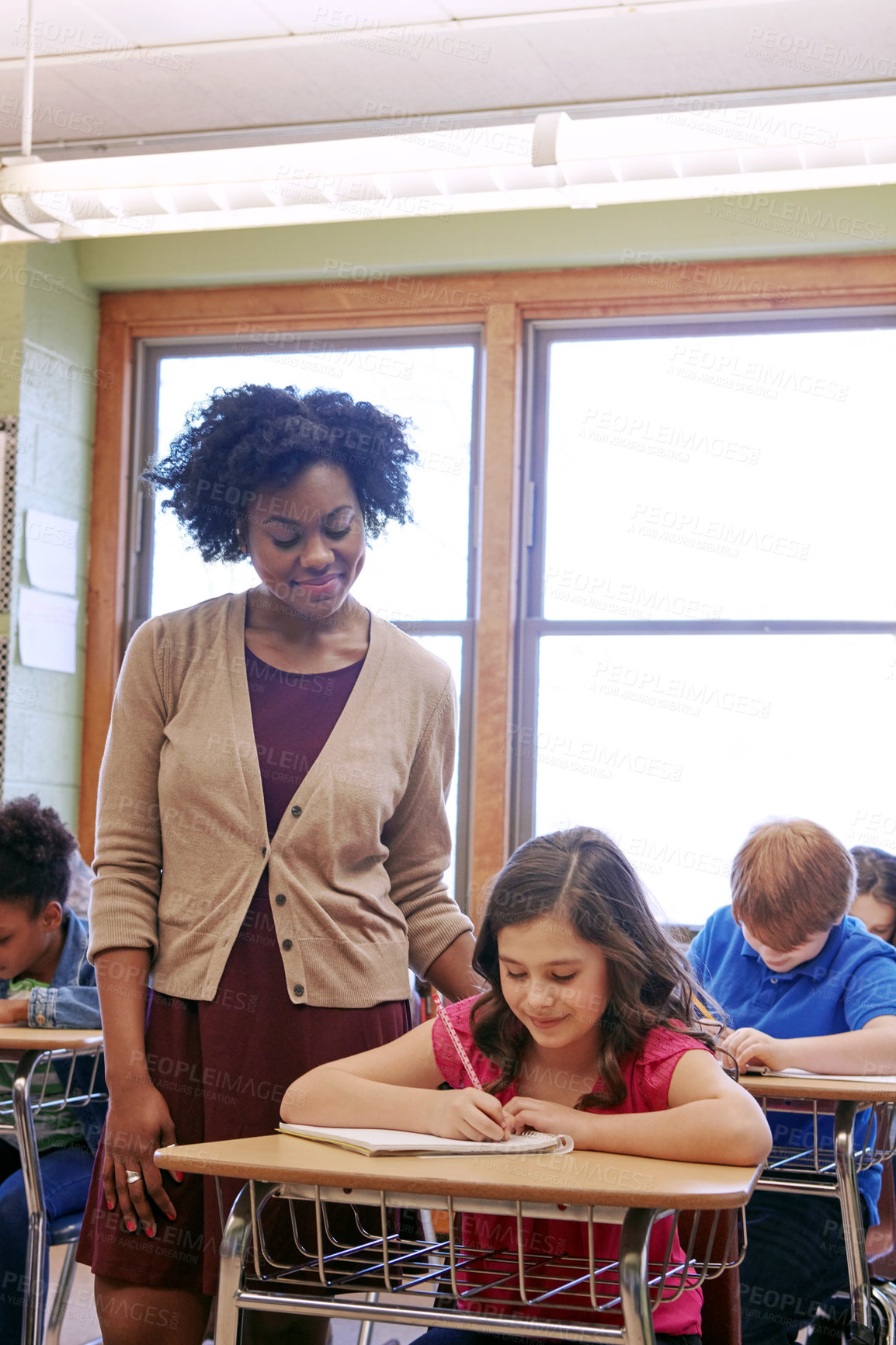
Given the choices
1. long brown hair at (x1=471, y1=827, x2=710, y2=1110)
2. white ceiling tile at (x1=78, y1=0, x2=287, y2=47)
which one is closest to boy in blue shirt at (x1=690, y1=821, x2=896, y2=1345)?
long brown hair at (x1=471, y1=827, x2=710, y2=1110)

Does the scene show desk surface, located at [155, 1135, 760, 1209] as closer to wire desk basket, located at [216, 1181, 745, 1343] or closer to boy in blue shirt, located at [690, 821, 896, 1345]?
wire desk basket, located at [216, 1181, 745, 1343]

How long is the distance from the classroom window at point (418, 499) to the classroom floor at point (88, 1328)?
3.86 ft

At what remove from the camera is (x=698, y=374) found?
12.7ft

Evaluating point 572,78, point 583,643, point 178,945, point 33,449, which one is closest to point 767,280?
point 572,78

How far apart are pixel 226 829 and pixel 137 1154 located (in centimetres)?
36

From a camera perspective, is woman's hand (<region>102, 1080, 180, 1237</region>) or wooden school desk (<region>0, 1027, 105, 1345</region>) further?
wooden school desk (<region>0, 1027, 105, 1345</region>)

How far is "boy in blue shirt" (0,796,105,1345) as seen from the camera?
2.19 meters

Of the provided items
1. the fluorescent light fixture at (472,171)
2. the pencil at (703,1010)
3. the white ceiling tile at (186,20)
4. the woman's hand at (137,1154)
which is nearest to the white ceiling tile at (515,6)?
the white ceiling tile at (186,20)

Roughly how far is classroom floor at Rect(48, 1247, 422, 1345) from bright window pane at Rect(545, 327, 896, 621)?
1894mm

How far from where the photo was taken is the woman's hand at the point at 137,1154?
1.49 metres

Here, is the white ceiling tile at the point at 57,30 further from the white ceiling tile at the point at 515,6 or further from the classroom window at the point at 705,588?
the classroom window at the point at 705,588

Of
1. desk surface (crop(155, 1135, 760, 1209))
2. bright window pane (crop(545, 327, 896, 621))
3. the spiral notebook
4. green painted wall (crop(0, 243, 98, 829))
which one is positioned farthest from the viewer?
green painted wall (crop(0, 243, 98, 829))

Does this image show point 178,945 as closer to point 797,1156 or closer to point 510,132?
point 797,1156

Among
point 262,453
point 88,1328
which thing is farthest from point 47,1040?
point 88,1328
